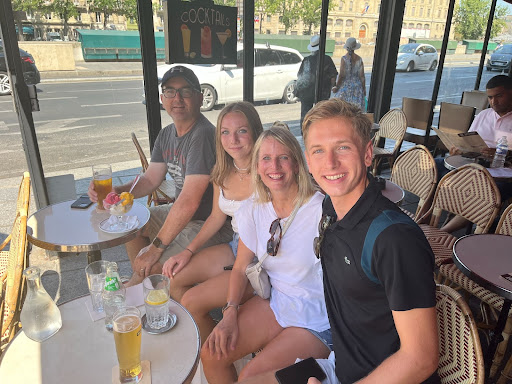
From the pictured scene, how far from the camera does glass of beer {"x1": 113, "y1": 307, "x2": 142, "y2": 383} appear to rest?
1128mm

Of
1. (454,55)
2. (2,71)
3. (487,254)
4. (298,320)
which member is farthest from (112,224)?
(454,55)

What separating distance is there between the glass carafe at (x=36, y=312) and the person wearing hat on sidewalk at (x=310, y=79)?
3956 mm

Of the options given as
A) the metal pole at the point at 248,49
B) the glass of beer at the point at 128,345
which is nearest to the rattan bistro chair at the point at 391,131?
the metal pole at the point at 248,49

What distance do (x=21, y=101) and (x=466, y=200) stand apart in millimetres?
3499

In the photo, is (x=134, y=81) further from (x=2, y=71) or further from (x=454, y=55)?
(x=454, y=55)

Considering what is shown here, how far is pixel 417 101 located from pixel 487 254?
4078mm

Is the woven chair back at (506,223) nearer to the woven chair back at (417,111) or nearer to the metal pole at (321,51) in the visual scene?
the metal pole at (321,51)

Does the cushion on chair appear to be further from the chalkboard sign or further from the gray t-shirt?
the chalkboard sign

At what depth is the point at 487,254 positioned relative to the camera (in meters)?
1.99

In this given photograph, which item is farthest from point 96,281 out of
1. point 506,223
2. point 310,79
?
point 310,79

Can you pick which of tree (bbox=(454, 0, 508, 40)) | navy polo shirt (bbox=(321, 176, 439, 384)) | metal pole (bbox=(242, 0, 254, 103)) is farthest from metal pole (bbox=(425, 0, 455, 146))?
navy polo shirt (bbox=(321, 176, 439, 384))

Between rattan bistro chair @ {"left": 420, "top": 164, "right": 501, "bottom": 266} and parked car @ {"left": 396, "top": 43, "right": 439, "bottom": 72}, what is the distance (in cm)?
299

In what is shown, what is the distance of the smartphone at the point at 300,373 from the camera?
4.27 ft

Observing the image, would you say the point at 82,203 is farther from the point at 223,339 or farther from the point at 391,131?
the point at 391,131
